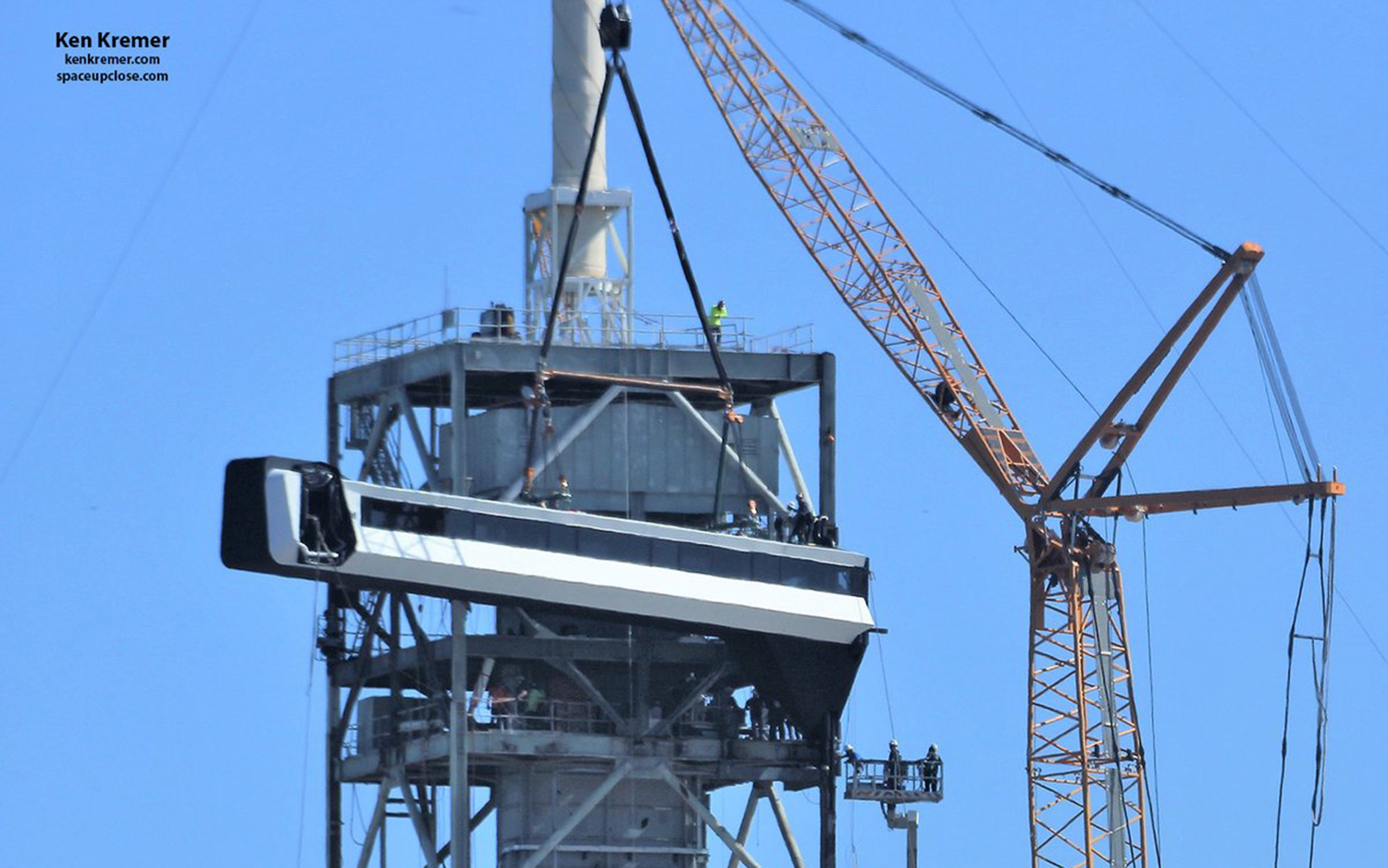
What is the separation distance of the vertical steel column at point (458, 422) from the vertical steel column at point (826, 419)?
1467 cm

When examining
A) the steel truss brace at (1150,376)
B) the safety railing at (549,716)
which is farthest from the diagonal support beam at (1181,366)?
the safety railing at (549,716)

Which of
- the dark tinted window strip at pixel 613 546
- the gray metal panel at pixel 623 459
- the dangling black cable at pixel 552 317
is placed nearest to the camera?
the dark tinted window strip at pixel 613 546

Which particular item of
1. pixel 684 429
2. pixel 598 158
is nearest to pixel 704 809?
pixel 684 429

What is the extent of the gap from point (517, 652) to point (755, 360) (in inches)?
615

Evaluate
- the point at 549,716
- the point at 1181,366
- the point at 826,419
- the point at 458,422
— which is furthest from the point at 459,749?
the point at 1181,366

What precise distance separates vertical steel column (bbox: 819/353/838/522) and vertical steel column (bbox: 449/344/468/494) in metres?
14.7

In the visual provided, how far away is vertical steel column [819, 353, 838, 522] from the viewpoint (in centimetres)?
13888

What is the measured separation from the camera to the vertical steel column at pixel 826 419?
13888 cm

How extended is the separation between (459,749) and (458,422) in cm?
1226

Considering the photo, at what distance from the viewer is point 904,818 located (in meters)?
138

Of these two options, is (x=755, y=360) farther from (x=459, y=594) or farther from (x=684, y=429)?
(x=459, y=594)

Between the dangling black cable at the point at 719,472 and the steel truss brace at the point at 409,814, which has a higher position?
the dangling black cable at the point at 719,472

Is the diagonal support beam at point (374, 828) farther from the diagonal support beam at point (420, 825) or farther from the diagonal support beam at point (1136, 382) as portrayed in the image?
the diagonal support beam at point (1136, 382)

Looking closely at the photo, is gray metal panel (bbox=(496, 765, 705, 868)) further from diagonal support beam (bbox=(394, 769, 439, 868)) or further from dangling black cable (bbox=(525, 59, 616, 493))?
dangling black cable (bbox=(525, 59, 616, 493))
